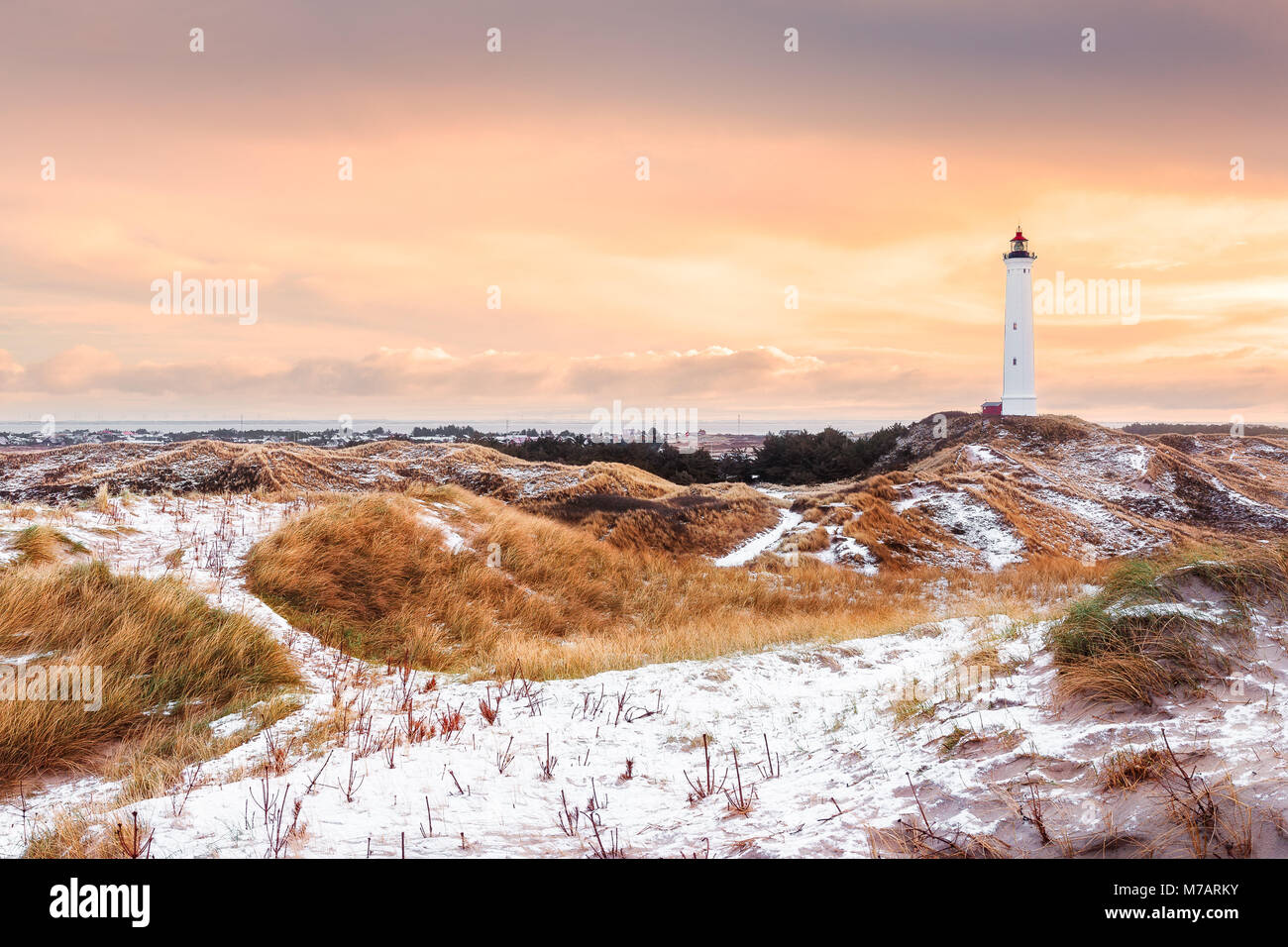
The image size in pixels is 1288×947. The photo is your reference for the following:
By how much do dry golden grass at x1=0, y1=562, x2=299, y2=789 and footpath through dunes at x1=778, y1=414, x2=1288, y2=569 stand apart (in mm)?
17003

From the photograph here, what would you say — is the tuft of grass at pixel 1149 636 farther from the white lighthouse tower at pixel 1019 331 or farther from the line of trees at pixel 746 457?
the white lighthouse tower at pixel 1019 331

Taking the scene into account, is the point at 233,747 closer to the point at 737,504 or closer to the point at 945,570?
the point at 945,570

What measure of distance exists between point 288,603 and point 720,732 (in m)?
6.67

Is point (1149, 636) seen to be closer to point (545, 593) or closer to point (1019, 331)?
point (545, 593)

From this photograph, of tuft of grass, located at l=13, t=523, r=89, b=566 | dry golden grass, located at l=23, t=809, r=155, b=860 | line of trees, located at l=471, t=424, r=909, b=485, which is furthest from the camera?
line of trees, located at l=471, t=424, r=909, b=485

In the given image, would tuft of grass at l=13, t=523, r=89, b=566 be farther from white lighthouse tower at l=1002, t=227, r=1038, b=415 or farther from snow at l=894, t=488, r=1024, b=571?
white lighthouse tower at l=1002, t=227, r=1038, b=415

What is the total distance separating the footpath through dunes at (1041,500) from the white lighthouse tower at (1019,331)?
132 inches

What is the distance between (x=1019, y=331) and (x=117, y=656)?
54233 mm

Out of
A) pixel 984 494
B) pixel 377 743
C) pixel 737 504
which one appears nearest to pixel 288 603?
pixel 377 743

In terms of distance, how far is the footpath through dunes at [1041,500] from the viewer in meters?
21.5

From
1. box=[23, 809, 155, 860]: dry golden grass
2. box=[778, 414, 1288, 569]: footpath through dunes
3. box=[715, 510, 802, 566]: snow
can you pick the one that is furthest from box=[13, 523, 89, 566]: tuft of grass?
box=[778, 414, 1288, 569]: footpath through dunes

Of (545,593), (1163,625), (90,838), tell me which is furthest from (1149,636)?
(545,593)

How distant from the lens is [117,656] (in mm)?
6121

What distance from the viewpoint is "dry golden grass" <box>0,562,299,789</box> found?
15.8 ft
